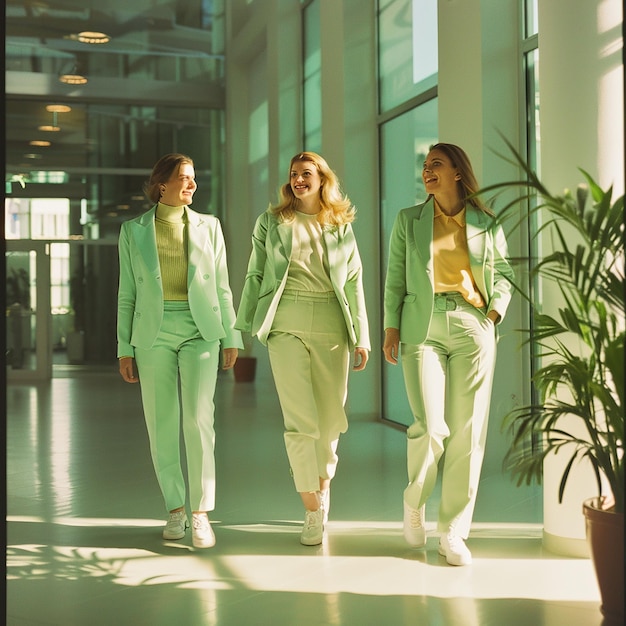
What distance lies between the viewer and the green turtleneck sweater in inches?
175

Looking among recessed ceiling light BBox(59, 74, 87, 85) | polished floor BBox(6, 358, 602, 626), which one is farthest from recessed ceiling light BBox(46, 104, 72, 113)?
polished floor BBox(6, 358, 602, 626)

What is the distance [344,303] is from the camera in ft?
14.6

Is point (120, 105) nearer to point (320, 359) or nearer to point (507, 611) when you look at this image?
point (320, 359)

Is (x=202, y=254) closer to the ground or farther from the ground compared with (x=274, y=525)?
farther from the ground

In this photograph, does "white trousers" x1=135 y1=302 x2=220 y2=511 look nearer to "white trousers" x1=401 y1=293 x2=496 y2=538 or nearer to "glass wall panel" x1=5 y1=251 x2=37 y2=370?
"white trousers" x1=401 y1=293 x2=496 y2=538

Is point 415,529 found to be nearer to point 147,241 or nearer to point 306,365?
point 306,365

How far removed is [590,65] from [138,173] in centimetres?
1275

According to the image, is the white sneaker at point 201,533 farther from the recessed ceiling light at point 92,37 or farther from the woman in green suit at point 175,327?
the recessed ceiling light at point 92,37

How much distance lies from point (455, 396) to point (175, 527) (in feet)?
4.80

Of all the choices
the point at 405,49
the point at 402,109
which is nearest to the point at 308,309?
the point at 402,109

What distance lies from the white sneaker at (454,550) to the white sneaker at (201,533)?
3.46ft

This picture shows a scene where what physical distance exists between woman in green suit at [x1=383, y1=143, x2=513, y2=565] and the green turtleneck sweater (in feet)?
3.39

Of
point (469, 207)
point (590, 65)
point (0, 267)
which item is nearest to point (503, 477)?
point (469, 207)

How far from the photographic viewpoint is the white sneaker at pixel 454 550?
4016 mm
